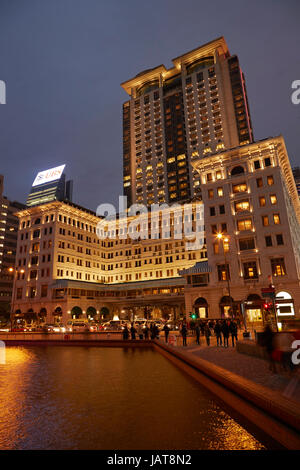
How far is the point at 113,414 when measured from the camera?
290 inches

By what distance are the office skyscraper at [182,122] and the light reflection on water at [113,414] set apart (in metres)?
88.6

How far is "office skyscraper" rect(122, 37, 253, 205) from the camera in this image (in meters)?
102

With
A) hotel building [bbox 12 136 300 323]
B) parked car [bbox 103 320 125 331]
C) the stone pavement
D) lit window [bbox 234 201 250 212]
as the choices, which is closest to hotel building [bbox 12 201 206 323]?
hotel building [bbox 12 136 300 323]

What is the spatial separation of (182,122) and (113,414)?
11384cm

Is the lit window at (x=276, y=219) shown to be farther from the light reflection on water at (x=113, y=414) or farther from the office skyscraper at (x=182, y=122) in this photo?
the office skyscraper at (x=182, y=122)

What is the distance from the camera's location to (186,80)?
4409 inches

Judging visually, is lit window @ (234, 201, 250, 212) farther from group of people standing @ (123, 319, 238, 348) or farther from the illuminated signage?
the illuminated signage

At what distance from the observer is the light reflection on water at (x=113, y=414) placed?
5688mm

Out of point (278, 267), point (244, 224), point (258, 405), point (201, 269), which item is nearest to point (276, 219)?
point (244, 224)

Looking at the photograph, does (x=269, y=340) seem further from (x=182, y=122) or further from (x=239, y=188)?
(x=182, y=122)

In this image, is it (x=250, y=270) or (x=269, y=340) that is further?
(x=250, y=270)

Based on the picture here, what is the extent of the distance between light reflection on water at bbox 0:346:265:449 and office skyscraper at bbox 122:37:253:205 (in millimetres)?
88610

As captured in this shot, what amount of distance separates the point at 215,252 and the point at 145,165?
73.3m
